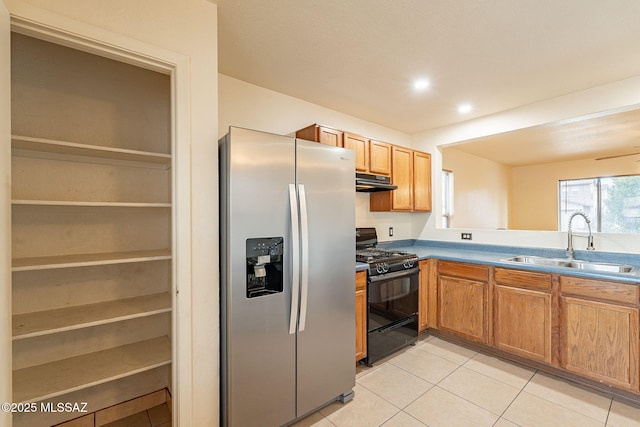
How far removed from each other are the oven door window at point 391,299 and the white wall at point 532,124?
1197 mm

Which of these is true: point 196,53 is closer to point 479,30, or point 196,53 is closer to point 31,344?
point 479,30

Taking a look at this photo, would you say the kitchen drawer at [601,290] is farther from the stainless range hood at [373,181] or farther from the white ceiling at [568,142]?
the stainless range hood at [373,181]

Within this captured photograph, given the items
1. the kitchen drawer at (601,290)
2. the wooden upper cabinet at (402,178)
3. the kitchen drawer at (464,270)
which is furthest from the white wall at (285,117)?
the kitchen drawer at (601,290)

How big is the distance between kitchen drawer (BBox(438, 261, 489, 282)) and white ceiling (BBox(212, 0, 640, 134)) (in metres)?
1.71

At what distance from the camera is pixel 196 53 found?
61.9 inches

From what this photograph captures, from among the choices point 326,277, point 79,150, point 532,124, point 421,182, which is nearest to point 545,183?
point 532,124

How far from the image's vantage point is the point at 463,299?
2.88 meters

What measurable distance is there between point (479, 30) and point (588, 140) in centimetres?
415

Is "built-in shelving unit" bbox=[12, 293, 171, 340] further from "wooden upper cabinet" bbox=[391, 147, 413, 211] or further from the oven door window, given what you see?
"wooden upper cabinet" bbox=[391, 147, 413, 211]

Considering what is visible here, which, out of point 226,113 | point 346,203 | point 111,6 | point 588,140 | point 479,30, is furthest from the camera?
point 588,140

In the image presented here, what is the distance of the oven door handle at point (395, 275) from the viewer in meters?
2.46

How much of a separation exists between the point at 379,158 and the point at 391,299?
5.00 feet

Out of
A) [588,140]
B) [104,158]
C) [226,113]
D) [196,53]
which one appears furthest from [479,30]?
[588,140]

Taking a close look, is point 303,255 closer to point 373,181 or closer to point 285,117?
point 373,181
